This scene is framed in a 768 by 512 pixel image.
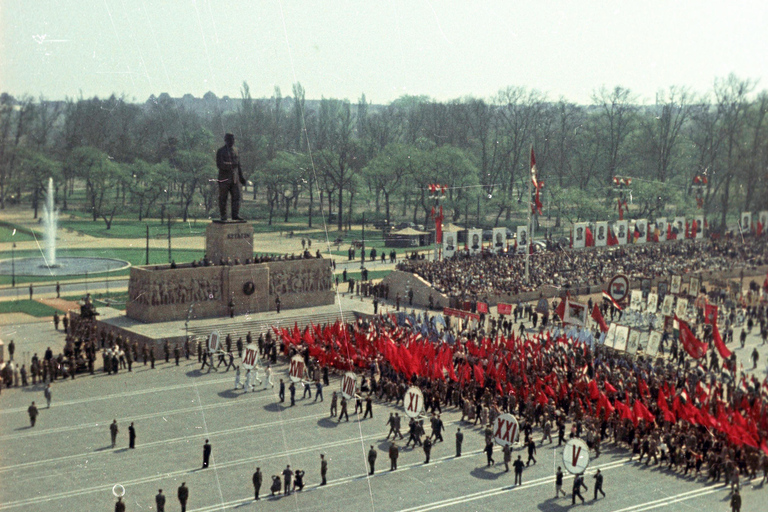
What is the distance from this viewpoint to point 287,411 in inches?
1236

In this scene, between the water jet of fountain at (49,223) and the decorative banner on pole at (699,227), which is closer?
the water jet of fountain at (49,223)

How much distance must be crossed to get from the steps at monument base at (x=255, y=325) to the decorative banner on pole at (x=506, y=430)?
58.9ft

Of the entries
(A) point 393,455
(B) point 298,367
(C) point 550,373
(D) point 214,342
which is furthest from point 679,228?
(A) point 393,455

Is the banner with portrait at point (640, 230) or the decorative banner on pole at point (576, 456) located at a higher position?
the banner with portrait at point (640, 230)

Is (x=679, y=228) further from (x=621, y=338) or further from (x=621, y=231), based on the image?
(x=621, y=338)

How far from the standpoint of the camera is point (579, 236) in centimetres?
6456

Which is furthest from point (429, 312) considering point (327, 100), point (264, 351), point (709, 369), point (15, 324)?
point (327, 100)

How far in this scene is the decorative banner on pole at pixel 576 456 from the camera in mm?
21844

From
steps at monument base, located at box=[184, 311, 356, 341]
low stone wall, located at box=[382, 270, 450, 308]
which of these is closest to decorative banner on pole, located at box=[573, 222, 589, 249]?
low stone wall, located at box=[382, 270, 450, 308]

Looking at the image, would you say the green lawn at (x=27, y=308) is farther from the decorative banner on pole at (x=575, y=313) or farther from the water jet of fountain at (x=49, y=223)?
the decorative banner on pole at (x=575, y=313)

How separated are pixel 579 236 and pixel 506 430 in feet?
138

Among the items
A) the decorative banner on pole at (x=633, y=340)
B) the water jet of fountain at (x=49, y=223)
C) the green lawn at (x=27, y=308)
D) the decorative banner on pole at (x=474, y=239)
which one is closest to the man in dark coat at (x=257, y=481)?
the decorative banner on pole at (x=633, y=340)

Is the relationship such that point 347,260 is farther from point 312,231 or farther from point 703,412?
point 703,412

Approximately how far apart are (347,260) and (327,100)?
66418 millimetres
